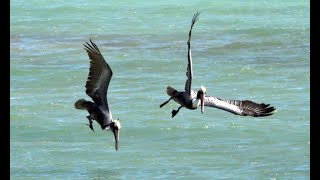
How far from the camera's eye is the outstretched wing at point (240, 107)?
536 inches

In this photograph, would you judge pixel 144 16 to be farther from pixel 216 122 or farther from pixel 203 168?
pixel 203 168

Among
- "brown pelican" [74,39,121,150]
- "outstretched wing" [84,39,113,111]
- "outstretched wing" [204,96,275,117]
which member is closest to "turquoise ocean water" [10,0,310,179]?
"outstretched wing" [204,96,275,117]

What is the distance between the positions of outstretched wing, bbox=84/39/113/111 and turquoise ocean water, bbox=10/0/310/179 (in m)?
1.24

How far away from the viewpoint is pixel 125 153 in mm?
14695

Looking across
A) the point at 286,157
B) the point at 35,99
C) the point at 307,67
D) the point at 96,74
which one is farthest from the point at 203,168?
the point at 307,67

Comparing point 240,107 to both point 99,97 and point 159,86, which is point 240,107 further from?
point 159,86

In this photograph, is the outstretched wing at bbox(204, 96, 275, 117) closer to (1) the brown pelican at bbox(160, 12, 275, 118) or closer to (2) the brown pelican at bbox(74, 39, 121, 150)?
(1) the brown pelican at bbox(160, 12, 275, 118)

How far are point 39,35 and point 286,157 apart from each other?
8.19 m

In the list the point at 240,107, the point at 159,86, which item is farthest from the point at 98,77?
the point at 159,86

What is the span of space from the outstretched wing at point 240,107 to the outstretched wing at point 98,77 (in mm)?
1359

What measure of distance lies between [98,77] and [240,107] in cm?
186

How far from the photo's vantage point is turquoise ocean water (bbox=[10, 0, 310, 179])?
14.3m

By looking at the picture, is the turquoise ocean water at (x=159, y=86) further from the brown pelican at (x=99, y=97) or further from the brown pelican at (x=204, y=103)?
the brown pelican at (x=99, y=97)

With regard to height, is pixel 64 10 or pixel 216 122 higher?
pixel 216 122
